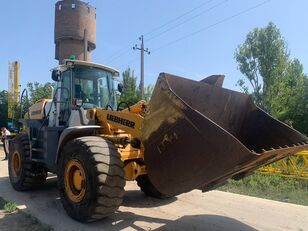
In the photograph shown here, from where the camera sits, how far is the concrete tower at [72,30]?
3164cm

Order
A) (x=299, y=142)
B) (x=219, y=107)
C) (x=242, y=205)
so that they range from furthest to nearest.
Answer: (x=242, y=205), (x=219, y=107), (x=299, y=142)

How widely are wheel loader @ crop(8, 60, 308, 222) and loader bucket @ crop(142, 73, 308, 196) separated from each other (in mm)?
12

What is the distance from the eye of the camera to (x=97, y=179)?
5234 millimetres

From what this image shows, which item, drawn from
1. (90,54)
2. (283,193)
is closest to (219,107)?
(283,193)

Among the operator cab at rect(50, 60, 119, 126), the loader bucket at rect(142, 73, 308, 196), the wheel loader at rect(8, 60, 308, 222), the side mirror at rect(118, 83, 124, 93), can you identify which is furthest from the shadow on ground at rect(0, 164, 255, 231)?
the side mirror at rect(118, 83, 124, 93)

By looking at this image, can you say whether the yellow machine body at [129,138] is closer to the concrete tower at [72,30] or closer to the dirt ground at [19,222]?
the dirt ground at [19,222]

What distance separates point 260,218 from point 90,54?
93.0 feet

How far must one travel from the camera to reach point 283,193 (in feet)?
29.7

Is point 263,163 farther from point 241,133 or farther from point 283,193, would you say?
point 283,193

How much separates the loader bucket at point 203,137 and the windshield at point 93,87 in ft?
7.83

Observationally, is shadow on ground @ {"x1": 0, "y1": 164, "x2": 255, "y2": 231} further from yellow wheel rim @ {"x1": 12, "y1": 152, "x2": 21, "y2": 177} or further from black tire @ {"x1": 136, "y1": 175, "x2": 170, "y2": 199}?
yellow wheel rim @ {"x1": 12, "y1": 152, "x2": 21, "y2": 177}

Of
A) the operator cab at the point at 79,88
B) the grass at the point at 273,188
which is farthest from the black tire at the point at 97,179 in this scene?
the grass at the point at 273,188

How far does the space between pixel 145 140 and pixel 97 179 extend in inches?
32.4

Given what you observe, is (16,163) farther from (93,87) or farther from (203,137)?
(203,137)
